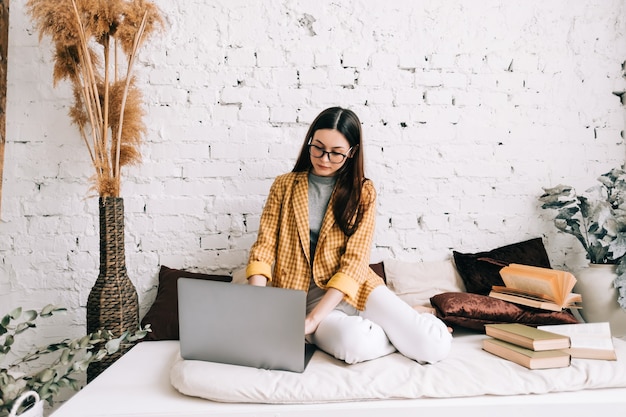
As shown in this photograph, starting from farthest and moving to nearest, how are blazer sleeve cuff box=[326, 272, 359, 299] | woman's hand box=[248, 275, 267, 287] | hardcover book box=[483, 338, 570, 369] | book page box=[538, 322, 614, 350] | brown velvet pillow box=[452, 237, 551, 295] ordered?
brown velvet pillow box=[452, 237, 551, 295]
woman's hand box=[248, 275, 267, 287]
blazer sleeve cuff box=[326, 272, 359, 299]
book page box=[538, 322, 614, 350]
hardcover book box=[483, 338, 570, 369]

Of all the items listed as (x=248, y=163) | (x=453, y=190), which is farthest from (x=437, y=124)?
(x=248, y=163)

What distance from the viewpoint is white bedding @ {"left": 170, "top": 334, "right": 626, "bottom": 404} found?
116 cm

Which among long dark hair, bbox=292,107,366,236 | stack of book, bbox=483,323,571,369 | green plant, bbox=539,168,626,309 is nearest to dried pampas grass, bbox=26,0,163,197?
long dark hair, bbox=292,107,366,236

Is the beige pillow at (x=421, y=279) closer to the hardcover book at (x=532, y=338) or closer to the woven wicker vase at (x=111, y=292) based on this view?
the hardcover book at (x=532, y=338)

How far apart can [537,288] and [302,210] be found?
39.4 inches

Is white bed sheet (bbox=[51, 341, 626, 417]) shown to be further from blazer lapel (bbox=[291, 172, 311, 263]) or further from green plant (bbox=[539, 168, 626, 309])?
green plant (bbox=[539, 168, 626, 309])

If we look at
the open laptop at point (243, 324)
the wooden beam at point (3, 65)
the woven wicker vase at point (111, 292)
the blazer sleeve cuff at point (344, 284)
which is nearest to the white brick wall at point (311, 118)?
the wooden beam at point (3, 65)

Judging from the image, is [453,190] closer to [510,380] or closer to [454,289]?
[454,289]

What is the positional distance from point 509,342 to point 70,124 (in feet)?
6.86

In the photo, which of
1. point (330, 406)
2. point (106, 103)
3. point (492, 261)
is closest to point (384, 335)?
point (330, 406)

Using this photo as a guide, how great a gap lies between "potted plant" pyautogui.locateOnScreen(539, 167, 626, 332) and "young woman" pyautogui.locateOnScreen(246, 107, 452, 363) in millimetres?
932

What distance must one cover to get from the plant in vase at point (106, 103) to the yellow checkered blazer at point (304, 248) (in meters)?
0.57

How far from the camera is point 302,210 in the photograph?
1.71m

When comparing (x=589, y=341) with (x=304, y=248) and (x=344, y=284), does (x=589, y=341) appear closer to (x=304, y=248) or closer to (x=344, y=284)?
(x=344, y=284)
